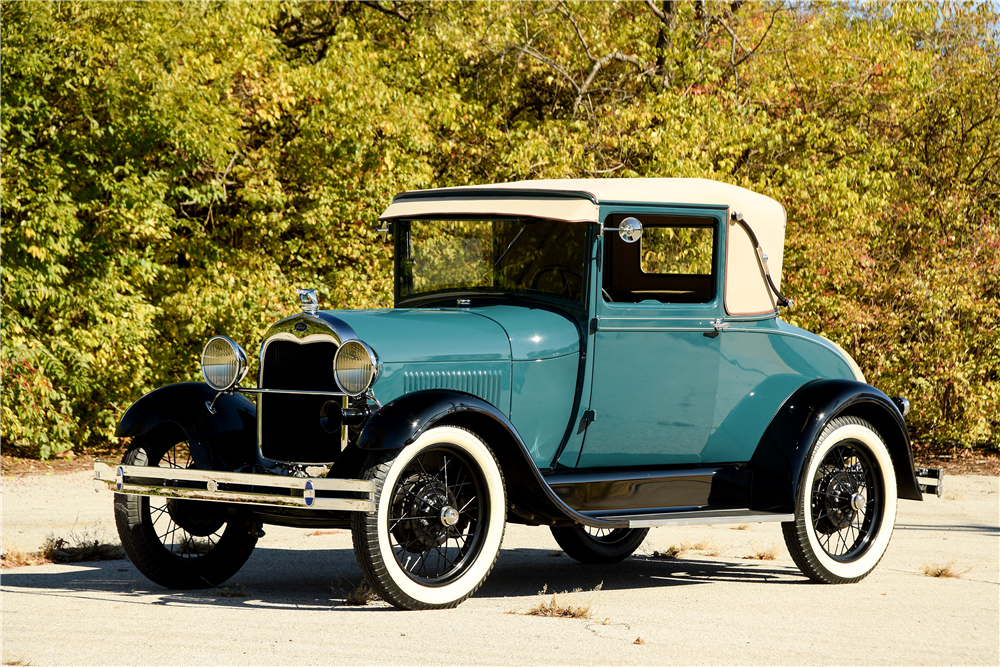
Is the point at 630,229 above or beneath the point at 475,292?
above

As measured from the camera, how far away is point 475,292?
21.7ft

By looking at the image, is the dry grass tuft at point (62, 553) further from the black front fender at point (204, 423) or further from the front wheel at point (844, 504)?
the front wheel at point (844, 504)

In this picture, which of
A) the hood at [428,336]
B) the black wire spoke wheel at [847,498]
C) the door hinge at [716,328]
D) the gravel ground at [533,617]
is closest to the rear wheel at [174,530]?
A: the gravel ground at [533,617]

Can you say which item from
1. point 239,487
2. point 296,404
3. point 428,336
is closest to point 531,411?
point 428,336

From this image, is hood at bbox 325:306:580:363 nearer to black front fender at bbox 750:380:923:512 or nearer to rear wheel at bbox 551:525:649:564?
black front fender at bbox 750:380:923:512

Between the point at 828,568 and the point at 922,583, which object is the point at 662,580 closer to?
the point at 828,568

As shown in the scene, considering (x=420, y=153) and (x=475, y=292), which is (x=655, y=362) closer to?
(x=475, y=292)

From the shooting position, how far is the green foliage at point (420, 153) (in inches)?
497

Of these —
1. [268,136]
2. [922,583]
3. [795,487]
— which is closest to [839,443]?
[795,487]

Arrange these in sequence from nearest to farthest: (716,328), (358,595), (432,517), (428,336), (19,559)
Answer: (432,517)
(358,595)
(428,336)
(716,328)
(19,559)

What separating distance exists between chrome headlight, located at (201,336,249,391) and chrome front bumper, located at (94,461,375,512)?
641mm

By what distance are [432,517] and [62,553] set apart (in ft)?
10.3

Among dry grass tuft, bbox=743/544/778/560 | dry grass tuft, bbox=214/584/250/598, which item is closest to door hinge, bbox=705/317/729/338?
dry grass tuft, bbox=743/544/778/560

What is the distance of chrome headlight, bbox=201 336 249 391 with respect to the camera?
6.12m
